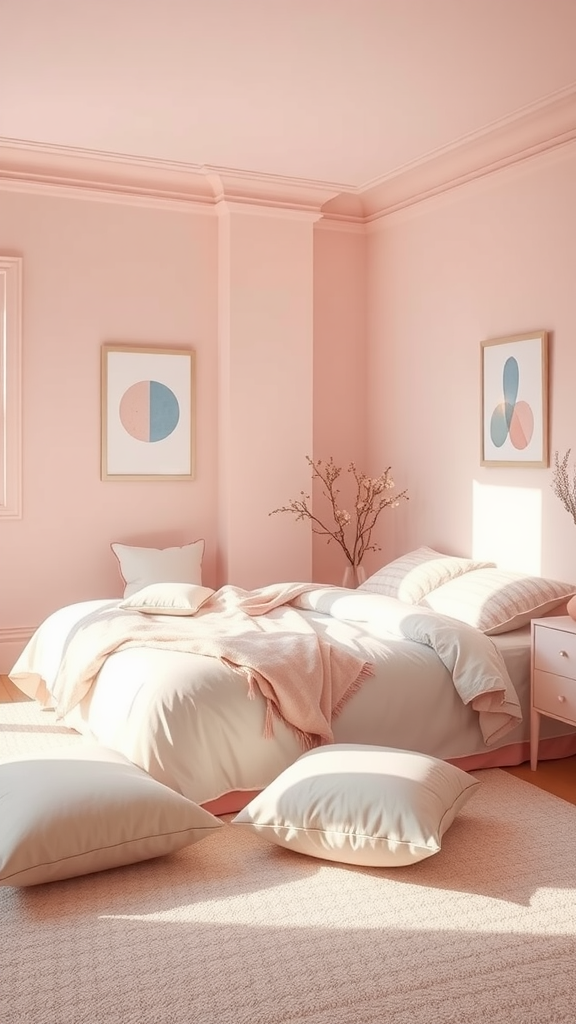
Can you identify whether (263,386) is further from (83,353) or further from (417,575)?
(417,575)

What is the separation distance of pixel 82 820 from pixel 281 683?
945mm

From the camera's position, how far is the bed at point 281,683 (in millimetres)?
3322

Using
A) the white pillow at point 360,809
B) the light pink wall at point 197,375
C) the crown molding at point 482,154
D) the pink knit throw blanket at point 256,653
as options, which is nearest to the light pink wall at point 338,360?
the light pink wall at point 197,375

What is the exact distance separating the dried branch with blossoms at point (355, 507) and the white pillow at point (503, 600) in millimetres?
1243

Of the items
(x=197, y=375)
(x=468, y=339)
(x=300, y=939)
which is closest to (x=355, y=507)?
(x=197, y=375)

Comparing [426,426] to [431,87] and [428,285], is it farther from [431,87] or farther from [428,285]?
[431,87]

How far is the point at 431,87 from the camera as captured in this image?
4.09 m

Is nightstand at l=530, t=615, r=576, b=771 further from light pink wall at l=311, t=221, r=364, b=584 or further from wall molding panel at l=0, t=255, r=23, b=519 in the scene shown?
wall molding panel at l=0, t=255, r=23, b=519

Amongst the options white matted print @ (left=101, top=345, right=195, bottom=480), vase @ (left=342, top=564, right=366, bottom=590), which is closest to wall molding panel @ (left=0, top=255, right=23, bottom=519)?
white matted print @ (left=101, top=345, right=195, bottom=480)

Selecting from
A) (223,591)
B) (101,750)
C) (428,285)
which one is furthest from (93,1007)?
(428,285)

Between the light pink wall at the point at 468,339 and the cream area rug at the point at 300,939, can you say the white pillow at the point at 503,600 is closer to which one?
the light pink wall at the point at 468,339

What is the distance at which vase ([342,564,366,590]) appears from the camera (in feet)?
18.6

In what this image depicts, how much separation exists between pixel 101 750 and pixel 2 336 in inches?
112

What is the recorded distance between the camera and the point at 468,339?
206 inches
